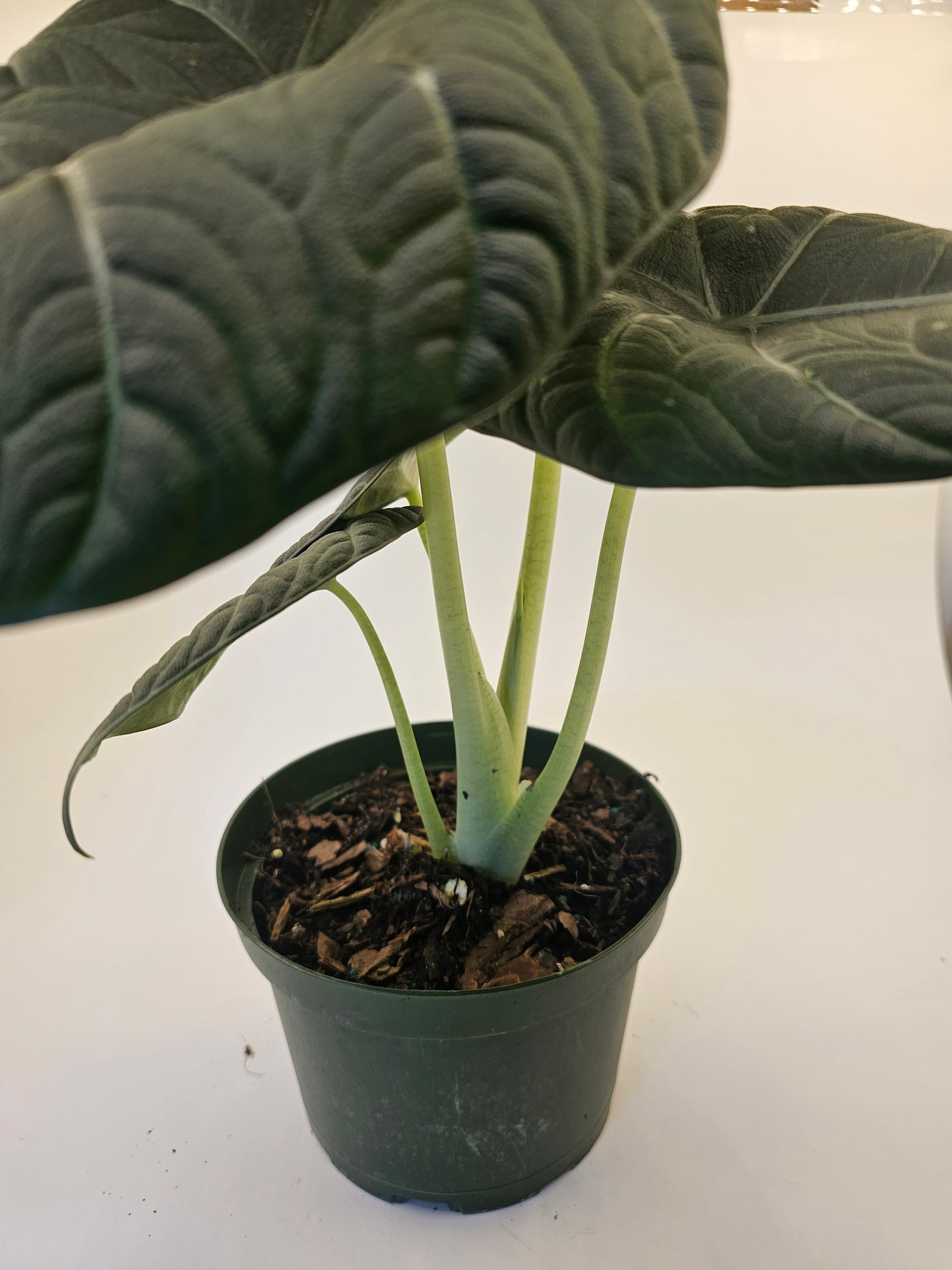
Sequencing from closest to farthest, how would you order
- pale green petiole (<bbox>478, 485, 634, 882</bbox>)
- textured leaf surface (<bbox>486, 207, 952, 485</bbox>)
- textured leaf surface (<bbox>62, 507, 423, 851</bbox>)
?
textured leaf surface (<bbox>486, 207, 952, 485</bbox>) → textured leaf surface (<bbox>62, 507, 423, 851</bbox>) → pale green petiole (<bbox>478, 485, 634, 882</bbox>)

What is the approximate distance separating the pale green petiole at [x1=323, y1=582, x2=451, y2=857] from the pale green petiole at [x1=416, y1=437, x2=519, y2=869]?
24 millimetres

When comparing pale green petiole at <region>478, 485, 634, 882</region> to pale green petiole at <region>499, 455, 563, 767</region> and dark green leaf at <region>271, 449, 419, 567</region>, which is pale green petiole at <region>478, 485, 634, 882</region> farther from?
dark green leaf at <region>271, 449, 419, 567</region>

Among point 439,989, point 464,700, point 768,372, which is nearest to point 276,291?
point 768,372

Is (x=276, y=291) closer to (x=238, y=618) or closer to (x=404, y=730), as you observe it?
(x=238, y=618)

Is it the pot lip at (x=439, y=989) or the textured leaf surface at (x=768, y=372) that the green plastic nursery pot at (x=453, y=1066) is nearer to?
the pot lip at (x=439, y=989)

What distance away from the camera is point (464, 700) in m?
0.76

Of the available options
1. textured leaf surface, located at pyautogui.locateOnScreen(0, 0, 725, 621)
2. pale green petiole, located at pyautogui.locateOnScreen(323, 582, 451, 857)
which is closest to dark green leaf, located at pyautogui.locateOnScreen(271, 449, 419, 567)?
pale green petiole, located at pyautogui.locateOnScreen(323, 582, 451, 857)

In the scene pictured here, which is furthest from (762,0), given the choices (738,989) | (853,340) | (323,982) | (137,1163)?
(137,1163)

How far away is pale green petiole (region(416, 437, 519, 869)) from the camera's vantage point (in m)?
0.65

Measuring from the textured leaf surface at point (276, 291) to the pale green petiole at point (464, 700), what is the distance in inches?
9.9

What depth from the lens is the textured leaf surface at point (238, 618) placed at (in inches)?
22.6

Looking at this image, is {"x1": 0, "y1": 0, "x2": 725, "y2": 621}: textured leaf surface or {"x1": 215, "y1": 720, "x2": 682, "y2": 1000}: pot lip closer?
{"x1": 0, "y1": 0, "x2": 725, "y2": 621}: textured leaf surface

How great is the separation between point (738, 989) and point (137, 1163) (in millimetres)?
654

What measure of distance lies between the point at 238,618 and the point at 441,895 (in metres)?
0.37
